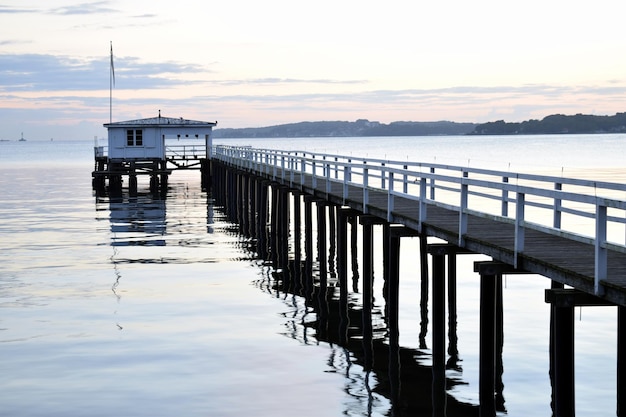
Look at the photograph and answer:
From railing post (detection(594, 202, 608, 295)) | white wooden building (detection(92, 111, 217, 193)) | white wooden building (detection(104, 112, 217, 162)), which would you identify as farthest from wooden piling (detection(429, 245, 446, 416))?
white wooden building (detection(104, 112, 217, 162))

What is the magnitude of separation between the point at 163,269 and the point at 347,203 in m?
8.30

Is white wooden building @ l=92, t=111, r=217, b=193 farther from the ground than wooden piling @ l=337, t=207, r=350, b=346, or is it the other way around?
white wooden building @ l=92, t=111, r=217, b=193

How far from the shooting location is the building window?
6694 cm

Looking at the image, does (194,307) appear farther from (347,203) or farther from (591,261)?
(591,261)

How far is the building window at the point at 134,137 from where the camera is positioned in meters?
66.9

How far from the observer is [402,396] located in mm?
16016

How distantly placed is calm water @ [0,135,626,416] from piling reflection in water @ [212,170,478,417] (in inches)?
5.3

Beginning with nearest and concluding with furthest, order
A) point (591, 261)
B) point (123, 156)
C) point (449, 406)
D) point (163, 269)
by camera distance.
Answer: point (591, 261) → point (449, 406) → point (163, 269) → point (123, 156)

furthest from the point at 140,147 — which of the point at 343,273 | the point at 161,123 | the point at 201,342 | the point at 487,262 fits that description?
the point at 487,262

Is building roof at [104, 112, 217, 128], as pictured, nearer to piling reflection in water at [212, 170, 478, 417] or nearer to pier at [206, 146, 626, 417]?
piling reflection in water at [212, 170, 478, 417]

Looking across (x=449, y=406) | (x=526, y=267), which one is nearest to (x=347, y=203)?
(x=449, y=406)

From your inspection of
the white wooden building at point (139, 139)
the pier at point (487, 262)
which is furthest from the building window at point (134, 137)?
the pier at point (487, 262)

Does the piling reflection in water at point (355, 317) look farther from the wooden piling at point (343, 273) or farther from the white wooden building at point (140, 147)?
the white wooden building at point (140, 147)

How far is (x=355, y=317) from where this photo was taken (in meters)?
22.3
